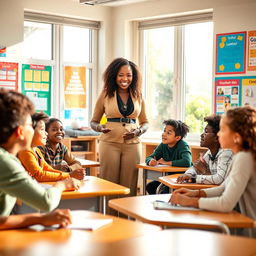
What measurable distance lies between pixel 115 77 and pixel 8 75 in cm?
232

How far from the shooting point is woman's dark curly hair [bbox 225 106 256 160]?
2.60 m

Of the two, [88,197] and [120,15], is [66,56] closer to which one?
[120,15]

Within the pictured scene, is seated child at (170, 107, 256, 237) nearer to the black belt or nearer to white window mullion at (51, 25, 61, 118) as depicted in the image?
the black belt

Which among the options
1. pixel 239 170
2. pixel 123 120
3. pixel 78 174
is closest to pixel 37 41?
pixel 123 120

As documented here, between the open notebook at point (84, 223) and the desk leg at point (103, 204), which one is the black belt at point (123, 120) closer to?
the desk leg at point (103, 204)

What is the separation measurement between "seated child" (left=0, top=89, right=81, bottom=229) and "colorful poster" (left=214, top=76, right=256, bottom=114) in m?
4.43

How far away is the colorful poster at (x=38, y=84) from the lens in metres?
6.94

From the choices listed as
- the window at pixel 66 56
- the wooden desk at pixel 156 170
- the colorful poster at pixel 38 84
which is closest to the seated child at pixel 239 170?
the wooden desk at pixel 156 170

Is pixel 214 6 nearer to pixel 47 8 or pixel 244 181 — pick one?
pixel 47 8

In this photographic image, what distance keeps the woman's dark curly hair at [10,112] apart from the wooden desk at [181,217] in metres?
0.79

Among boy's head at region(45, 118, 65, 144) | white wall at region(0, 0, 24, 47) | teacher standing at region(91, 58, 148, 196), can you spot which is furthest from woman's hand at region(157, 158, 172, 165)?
white wall at region(0, 0, 24, 47)

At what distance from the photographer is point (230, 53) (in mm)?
6336

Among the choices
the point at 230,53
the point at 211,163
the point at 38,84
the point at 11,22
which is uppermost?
the point at 11,22

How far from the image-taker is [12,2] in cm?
657
